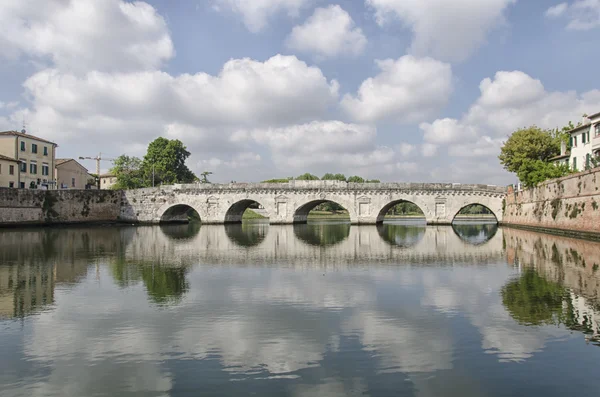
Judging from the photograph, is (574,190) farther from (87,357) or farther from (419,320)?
(87,357)

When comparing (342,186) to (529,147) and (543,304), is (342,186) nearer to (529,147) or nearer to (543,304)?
(529,147)

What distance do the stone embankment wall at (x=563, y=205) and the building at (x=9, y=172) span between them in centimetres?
5036

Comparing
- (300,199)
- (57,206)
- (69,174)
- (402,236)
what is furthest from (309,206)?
(69,174)

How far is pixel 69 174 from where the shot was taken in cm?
6788

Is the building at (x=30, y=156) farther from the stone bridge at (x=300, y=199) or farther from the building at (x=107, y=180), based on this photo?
the building at (x=107, y=180)

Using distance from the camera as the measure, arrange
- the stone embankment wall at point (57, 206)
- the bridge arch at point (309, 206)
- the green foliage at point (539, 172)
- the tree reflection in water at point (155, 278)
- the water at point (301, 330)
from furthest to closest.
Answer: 1. the bridge arch at point (309, 206)
2. the stone embankment wall at point (57, 206)
3. the green foliage at point (539, 172)
4. the tree reflection in water at point (155, 278)
5. the water at point (301, 330)

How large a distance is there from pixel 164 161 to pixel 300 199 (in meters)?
34.6

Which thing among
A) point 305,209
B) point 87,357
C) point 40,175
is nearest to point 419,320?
point 87,357

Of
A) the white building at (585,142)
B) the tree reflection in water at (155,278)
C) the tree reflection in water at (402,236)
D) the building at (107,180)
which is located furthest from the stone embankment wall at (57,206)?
the building at (107,180)

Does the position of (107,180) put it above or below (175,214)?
above

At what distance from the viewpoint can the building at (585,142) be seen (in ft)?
127

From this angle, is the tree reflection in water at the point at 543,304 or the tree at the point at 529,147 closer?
the tree reflection in water at the point at 543,304

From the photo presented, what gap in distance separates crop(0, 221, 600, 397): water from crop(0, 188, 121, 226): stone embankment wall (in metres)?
32.4

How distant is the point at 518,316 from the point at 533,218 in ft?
101
